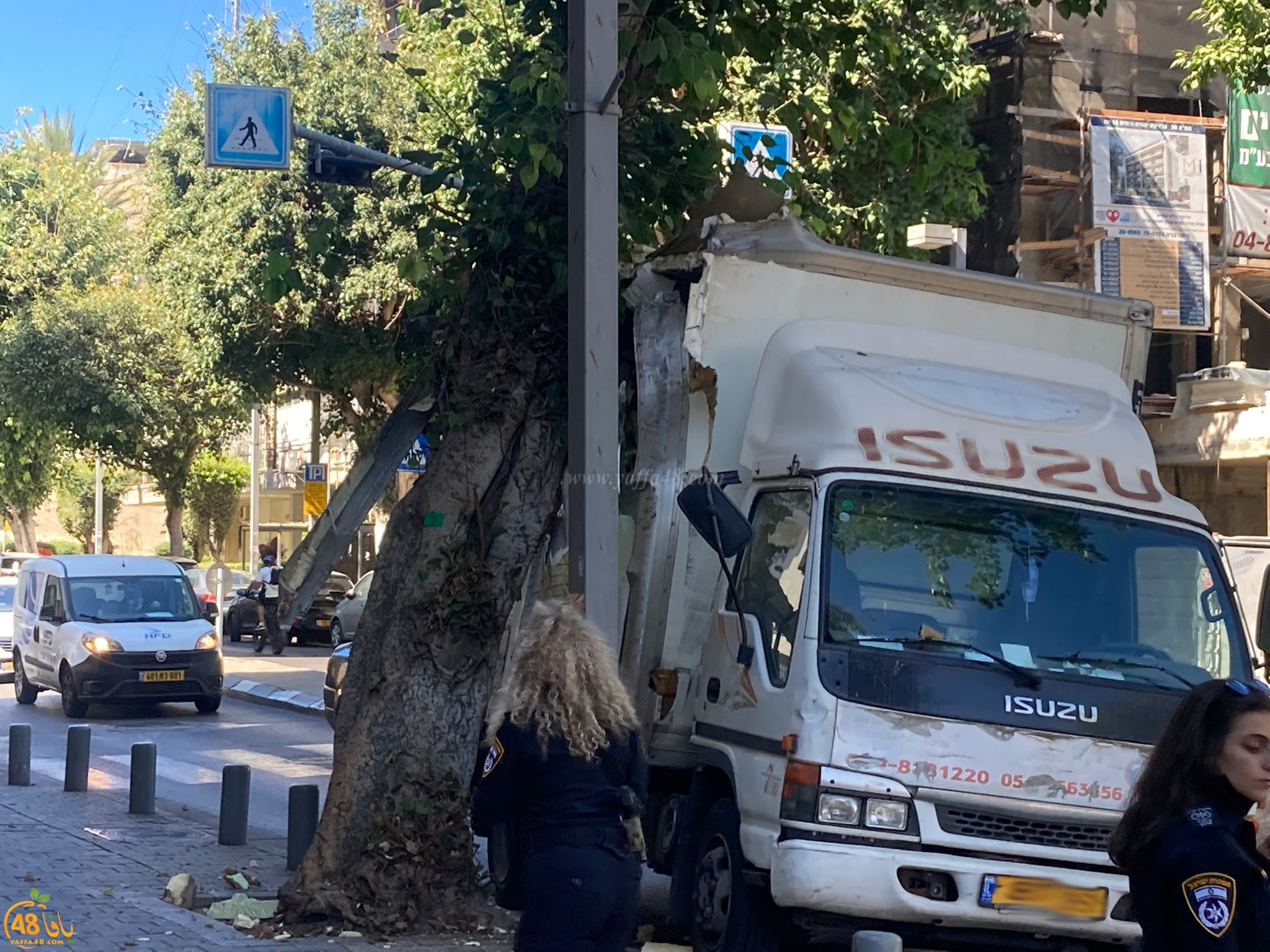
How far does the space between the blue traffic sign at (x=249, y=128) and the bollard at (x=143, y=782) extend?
15.6 ft

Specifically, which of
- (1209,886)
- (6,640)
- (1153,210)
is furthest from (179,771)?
(1153,210)

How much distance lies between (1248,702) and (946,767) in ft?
10.1

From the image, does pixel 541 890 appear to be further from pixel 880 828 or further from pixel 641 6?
pixel 641 6

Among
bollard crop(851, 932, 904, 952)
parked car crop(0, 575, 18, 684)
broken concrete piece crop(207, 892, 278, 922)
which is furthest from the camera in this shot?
parked car crop(0, 575, 18, 684)

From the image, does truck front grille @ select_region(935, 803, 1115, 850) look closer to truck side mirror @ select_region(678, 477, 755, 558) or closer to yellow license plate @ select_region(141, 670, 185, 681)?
truck side mirror @ select_region(678, 477, 755, 558)

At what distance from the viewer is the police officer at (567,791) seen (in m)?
4.47

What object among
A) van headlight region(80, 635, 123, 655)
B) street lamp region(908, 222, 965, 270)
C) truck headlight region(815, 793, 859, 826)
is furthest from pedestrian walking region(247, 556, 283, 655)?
truck headlight region(815, 793, 859, 826)

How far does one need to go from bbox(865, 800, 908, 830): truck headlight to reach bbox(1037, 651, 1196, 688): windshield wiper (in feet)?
2.96

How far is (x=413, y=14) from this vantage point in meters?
21.1

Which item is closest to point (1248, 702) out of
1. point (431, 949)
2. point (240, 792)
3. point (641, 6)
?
point (431, 949)

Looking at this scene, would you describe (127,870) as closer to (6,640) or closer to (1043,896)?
(1043,896)

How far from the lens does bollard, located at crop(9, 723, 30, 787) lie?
12680 mm

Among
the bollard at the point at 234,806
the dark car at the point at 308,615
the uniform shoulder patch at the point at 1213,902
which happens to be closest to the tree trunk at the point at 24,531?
the dark car at the point at 308,615

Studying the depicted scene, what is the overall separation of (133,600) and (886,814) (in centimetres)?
1554
